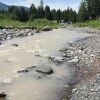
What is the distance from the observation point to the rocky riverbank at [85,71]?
52.5 ft

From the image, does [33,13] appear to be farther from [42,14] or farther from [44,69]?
[44,69]

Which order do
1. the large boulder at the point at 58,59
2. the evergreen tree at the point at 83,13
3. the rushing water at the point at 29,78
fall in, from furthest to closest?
1. the evergreen tree at the point at 83,13
2. the large boulder at the point at 58,59
3. the rushing water at the point at 29,78

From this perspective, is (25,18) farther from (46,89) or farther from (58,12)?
(46,89)

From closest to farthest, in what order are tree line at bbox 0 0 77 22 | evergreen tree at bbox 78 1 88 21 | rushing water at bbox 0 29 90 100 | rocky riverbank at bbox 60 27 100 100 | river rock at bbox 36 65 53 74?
rocky riverbank at bbox 60 27 100 100 < rushing water at bbox 0 29 90 100 < river rock at bbox 36 65 53 74 < evergreen tree at bbox 78 1 88 21 < tree line at bbox 0 0 77 22

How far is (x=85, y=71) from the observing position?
21.7m

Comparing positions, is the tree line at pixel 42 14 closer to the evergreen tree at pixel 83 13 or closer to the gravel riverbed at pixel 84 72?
the evergreen tree at pixel 83 13

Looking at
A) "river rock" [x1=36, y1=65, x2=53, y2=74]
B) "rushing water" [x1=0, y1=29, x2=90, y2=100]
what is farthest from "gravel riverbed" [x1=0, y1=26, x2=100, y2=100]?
"river rock" [x1=36, y1=65, x2=53, y2=74]

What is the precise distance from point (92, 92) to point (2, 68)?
31.0ft

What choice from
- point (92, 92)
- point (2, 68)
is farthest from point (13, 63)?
point (92, 92)

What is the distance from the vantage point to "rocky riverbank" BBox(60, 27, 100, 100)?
16.0 meters

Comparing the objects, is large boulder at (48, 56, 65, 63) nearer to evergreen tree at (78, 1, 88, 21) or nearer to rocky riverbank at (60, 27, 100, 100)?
rocky riverbank at (60, 27, 100, 100)

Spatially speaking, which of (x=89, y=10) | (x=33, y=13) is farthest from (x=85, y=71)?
(x=33, y=13)

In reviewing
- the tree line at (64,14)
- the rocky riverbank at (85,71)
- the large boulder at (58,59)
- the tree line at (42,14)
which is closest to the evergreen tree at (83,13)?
the tree line at (64,14)

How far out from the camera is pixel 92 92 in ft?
52.2
